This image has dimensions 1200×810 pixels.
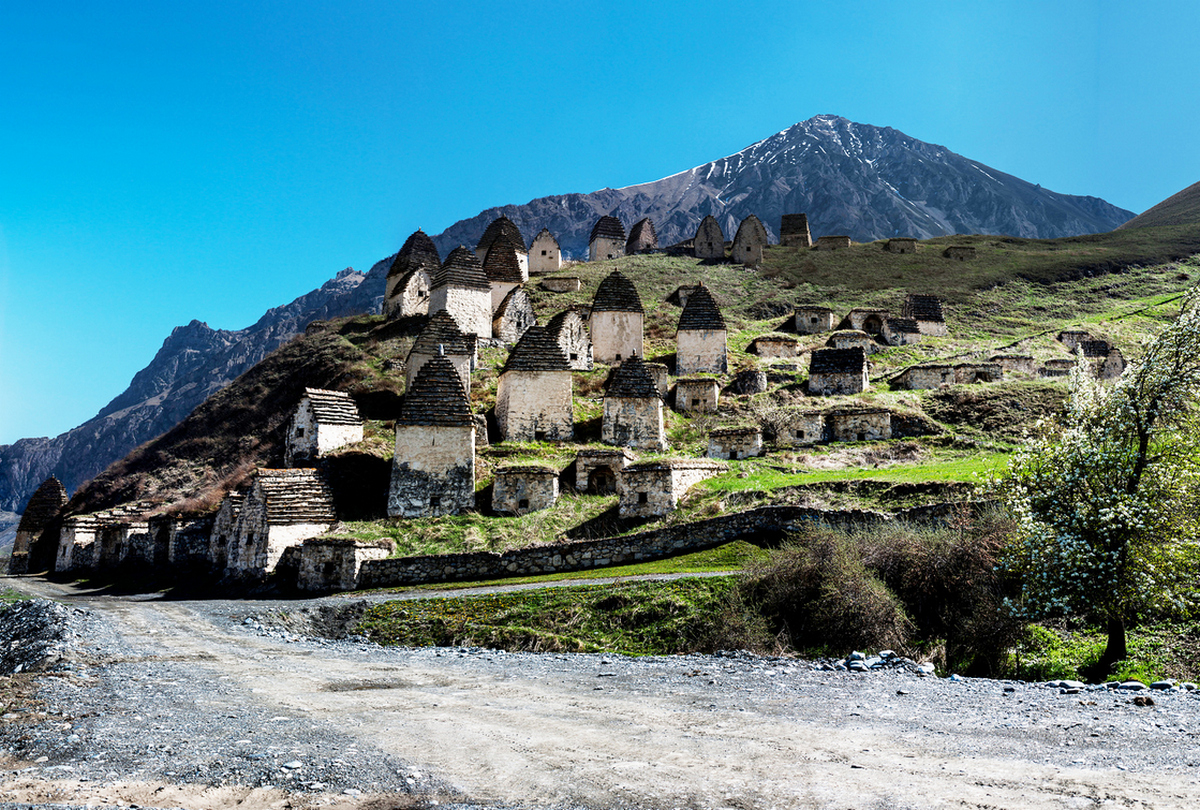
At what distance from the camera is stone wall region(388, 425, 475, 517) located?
26781 millimetres

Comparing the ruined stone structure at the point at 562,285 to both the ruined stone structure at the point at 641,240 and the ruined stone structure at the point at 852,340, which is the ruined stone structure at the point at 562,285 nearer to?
the ruined stone structure at the point at 852,340

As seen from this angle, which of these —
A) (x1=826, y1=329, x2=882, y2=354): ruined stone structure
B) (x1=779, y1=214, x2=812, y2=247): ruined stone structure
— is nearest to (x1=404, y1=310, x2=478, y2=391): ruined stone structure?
(x1=826, y1=329, x2=882, y2=354): ruined stone structure

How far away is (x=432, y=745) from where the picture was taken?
8.72 m

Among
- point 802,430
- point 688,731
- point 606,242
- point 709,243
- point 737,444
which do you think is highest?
point 606,242

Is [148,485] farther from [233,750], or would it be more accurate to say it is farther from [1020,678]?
[1020,678]

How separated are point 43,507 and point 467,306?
30.3 metres

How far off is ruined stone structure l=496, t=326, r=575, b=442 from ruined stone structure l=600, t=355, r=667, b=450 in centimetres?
175

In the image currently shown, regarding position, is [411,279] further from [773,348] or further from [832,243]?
[832,243]

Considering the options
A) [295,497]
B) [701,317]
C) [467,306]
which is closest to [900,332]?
[701,317]

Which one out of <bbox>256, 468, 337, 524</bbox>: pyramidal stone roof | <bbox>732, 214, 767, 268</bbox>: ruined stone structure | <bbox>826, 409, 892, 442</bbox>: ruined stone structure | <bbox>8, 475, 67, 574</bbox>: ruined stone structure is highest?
<bbox>732, 214, 767, 268</bbox>: ruined stone structure

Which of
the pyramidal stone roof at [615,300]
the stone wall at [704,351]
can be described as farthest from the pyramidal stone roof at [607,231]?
the stone wall at [704,351]

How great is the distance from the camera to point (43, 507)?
49250 millimetres

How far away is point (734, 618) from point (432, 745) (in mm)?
8011

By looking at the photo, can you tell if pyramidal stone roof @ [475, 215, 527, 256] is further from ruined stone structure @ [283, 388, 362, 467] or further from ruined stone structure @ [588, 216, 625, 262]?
ruined stone structure @ [283, 388, 362, 467]
